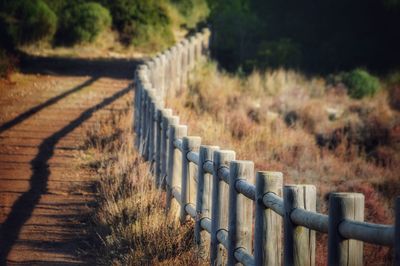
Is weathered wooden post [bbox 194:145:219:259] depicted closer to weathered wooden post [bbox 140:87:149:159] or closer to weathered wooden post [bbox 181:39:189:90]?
weathered wooden post [bbox 140:87:149:159]

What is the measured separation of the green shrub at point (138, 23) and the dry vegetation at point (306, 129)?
15.4 ft

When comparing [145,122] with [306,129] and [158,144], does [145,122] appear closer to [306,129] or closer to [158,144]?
[158,144]

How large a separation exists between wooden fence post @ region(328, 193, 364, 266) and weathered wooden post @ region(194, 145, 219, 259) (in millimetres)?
2832

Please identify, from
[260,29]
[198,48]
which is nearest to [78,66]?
[198,48]

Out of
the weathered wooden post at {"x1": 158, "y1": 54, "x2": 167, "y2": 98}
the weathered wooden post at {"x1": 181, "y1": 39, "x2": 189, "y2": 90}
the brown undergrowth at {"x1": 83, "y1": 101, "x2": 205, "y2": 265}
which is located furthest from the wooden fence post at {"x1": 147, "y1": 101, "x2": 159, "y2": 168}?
the weathered wooden post at {"x1": 181, "y1": 39, "x2": 189, "y2": 90}

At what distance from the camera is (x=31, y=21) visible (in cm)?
2298

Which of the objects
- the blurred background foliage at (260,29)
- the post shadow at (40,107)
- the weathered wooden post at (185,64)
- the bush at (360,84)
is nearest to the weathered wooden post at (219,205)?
the post shadow at (40,107)

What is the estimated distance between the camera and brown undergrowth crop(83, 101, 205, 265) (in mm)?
6238

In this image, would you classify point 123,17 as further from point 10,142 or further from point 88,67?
point 10,142

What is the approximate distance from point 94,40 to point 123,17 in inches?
79.1

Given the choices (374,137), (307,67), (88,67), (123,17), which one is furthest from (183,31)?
(374,137)

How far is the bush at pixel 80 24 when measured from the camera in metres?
24.1

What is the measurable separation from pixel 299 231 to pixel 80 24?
69.0 feet

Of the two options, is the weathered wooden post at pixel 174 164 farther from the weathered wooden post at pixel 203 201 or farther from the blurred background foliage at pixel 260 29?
the blurred background foliage at pixel 260 29
